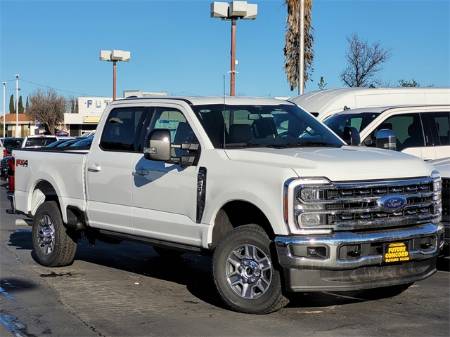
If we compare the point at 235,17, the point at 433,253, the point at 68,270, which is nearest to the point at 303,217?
the point at 433,253

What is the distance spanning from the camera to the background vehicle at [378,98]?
526 inches

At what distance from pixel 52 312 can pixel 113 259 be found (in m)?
3.06

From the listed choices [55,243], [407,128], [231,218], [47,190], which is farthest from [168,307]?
[407,128]

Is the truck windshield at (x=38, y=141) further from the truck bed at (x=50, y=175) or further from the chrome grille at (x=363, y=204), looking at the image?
the chrome grille at (x=363, y=204)

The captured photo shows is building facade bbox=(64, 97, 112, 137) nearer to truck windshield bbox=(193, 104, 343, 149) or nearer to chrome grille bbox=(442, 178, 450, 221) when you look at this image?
truck windshield bbox=(193, 104, 343, 149)

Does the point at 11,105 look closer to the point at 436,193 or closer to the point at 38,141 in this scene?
the point at 38,141

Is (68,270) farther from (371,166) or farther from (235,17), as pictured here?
(235,17)

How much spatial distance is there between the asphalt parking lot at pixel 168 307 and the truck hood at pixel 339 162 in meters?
1.34

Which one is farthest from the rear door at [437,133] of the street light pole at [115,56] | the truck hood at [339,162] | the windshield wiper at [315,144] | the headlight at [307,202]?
the street light pole at [115,56]

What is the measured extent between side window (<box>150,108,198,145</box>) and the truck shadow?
171cm

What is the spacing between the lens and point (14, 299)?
6.96 metres

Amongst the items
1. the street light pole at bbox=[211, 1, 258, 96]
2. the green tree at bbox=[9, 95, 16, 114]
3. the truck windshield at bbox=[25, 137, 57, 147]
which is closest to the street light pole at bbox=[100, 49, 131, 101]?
the truck windshield at bbox=[25, 137, 57, 147]

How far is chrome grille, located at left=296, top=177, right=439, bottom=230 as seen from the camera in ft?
18.8

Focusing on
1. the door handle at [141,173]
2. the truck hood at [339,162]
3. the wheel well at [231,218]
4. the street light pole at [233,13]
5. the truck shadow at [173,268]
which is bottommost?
the truck shadow at [173,268]
